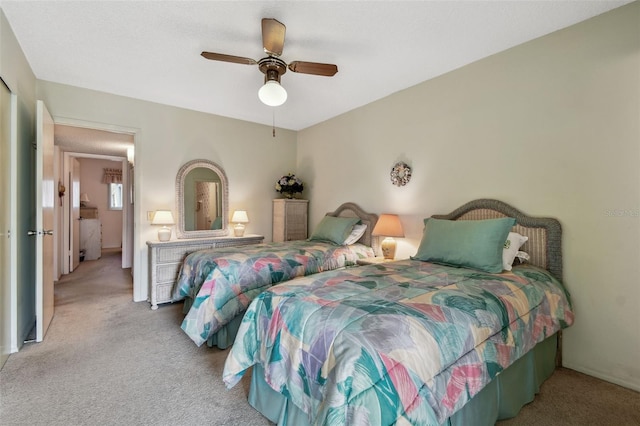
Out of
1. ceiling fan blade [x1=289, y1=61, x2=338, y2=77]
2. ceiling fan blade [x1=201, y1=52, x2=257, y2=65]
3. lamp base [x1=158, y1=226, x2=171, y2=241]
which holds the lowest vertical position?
lamp base [x1=158, y1=226, x2=171, y2=241]

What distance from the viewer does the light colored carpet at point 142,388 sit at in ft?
5.70

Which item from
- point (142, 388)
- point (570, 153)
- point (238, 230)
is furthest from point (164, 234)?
point (570, 153)

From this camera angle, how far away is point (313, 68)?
2393 millimetres

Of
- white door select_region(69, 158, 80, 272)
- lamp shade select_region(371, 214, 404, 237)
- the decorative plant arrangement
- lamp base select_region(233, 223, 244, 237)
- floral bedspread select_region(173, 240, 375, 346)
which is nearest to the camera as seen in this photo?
floral bedspread select_region(173, 240, 375, 346)

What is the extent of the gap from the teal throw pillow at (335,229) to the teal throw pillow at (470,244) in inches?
49.8

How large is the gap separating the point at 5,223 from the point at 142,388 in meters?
1.63

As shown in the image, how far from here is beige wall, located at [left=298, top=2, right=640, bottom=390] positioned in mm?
2057

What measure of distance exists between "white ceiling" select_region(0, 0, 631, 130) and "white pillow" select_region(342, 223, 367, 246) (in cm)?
166

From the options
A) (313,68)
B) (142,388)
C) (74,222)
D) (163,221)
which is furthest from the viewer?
(74,222)

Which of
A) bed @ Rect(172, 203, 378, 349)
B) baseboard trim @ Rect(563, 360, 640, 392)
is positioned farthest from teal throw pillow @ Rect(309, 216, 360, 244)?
baseboard trim @ Rect(563, 360, 640, 392)

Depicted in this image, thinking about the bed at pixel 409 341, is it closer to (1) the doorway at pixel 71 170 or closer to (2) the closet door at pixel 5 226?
(2) the closet door at pixel 5 226

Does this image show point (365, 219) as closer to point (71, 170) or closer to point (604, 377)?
point (604, 377)

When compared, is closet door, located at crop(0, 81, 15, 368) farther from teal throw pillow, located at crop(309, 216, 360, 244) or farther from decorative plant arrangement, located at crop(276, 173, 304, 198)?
decorative plant arrangement, located at crop(276, 173, 304, 198)

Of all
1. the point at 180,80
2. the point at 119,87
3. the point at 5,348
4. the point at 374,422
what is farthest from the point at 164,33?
the point at 374,422
